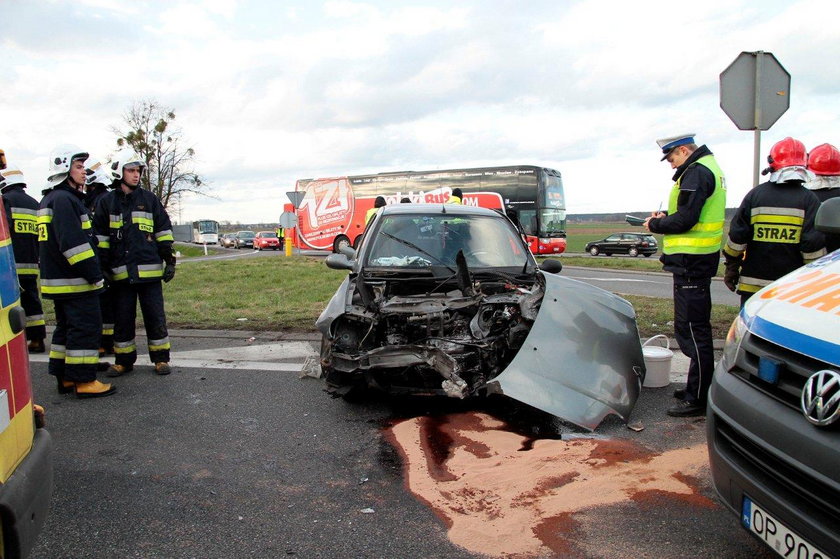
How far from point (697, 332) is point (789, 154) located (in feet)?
4.31

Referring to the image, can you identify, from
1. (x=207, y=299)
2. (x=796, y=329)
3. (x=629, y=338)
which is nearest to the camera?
(x=796, y=329)

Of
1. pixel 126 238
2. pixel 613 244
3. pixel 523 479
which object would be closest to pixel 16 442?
pixel 523 479

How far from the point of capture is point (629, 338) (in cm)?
439

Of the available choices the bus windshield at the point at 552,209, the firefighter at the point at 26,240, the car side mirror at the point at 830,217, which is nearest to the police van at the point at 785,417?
the car side mirror at the point at 830,217

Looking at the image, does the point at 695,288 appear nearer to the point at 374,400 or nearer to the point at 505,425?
the point at 505,425

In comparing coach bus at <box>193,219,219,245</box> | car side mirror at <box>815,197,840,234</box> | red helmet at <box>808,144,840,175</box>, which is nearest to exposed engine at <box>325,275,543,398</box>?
car side mirror at <box>815,197,840,234</box>

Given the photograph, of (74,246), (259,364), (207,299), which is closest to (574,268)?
(207,299)

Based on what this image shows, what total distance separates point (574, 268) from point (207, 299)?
11835 mm

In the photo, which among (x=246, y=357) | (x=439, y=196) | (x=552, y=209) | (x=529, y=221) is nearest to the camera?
(x=246, y=357)

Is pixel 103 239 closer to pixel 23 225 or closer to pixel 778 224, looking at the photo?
pixel 23 225

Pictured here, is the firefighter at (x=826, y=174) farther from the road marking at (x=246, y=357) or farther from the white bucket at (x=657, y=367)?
the road marking at (x=246, y=357)

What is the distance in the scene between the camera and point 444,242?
546 cm

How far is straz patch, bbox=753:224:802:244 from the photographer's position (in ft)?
12.8

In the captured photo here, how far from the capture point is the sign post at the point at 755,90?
6.13 meters
